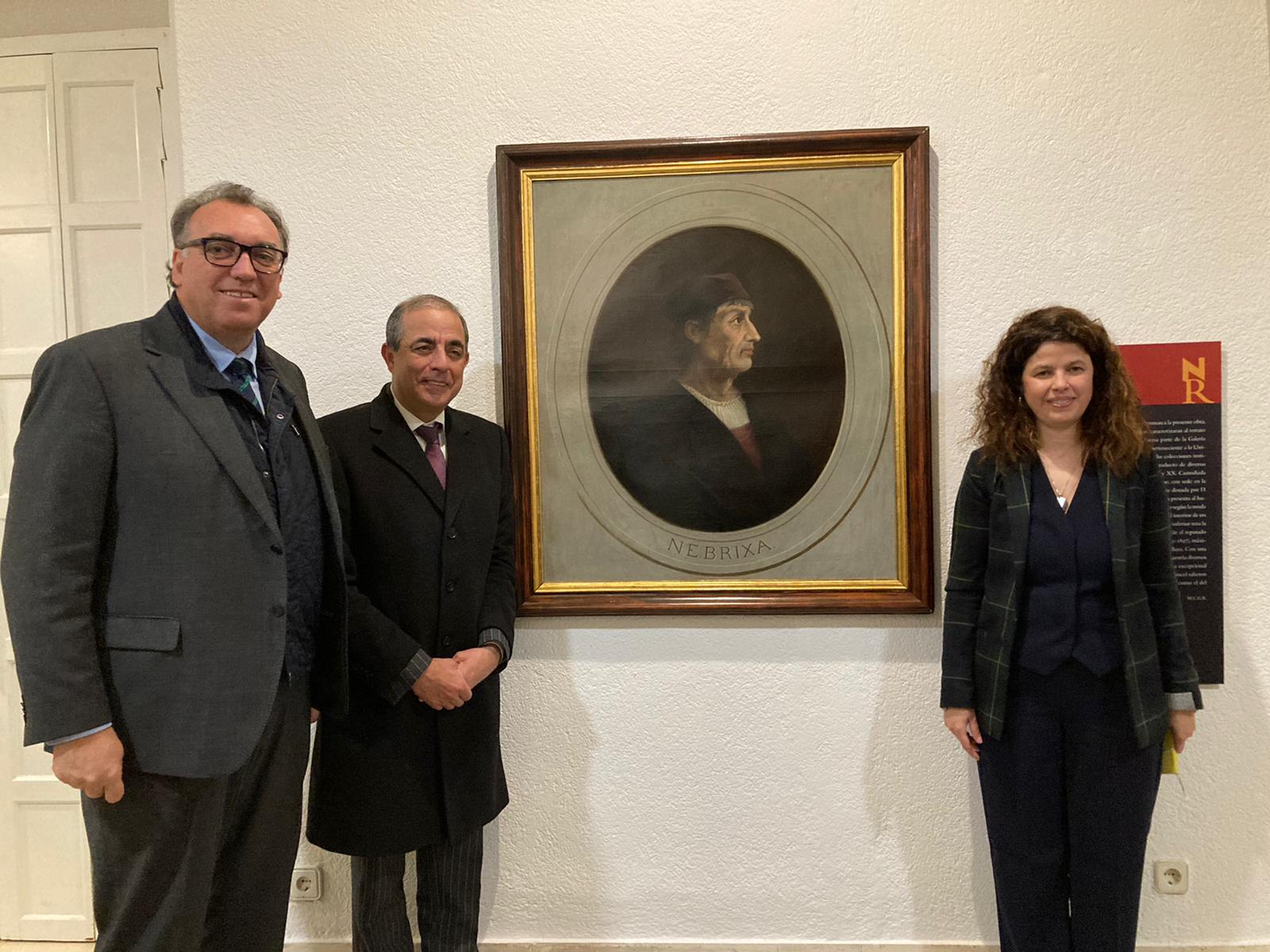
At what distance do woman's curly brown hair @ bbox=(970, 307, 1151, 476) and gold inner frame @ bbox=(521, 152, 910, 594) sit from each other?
36 centimetres

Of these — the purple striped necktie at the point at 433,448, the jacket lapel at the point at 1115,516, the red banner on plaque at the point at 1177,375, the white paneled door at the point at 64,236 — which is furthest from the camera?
the white paneled door at the point at 64,236

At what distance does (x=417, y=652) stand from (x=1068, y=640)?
1.47 meters

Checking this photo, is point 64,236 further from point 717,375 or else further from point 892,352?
point 892,352

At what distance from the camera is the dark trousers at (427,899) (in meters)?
1.94

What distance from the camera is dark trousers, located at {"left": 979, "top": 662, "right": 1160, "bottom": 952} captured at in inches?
71.3

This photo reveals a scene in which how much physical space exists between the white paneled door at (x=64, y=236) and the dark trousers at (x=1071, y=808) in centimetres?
A: 279

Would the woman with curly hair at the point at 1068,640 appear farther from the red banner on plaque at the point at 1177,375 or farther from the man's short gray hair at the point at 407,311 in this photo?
the man's short gray hair at the point at 407,311

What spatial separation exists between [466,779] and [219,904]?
21.7 inches

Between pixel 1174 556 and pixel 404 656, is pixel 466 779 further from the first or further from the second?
pixel 1174 556

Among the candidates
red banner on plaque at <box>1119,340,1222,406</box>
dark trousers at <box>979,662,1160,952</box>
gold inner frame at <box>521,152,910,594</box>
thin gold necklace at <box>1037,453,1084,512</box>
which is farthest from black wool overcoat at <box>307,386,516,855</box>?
red banner on plaque at <box>1119,340,1222,406</box>

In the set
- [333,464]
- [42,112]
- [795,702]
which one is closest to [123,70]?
[42,112]

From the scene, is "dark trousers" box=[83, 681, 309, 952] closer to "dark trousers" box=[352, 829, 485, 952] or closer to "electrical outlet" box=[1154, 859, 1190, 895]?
"dark trousers" box=[352, 829, 485, 952]

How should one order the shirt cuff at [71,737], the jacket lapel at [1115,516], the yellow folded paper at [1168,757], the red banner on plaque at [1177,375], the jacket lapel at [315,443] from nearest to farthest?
the shirt cuff at [71,737]
the jacket lapel at [315,443]
the jacket lapel at [1115,516]
the yellow folded paper at [1168,757]
the red banner on plaque at [1177,375]

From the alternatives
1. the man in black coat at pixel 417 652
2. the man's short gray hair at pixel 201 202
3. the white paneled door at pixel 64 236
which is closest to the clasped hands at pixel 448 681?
the man in black coat at pixel 417 652
